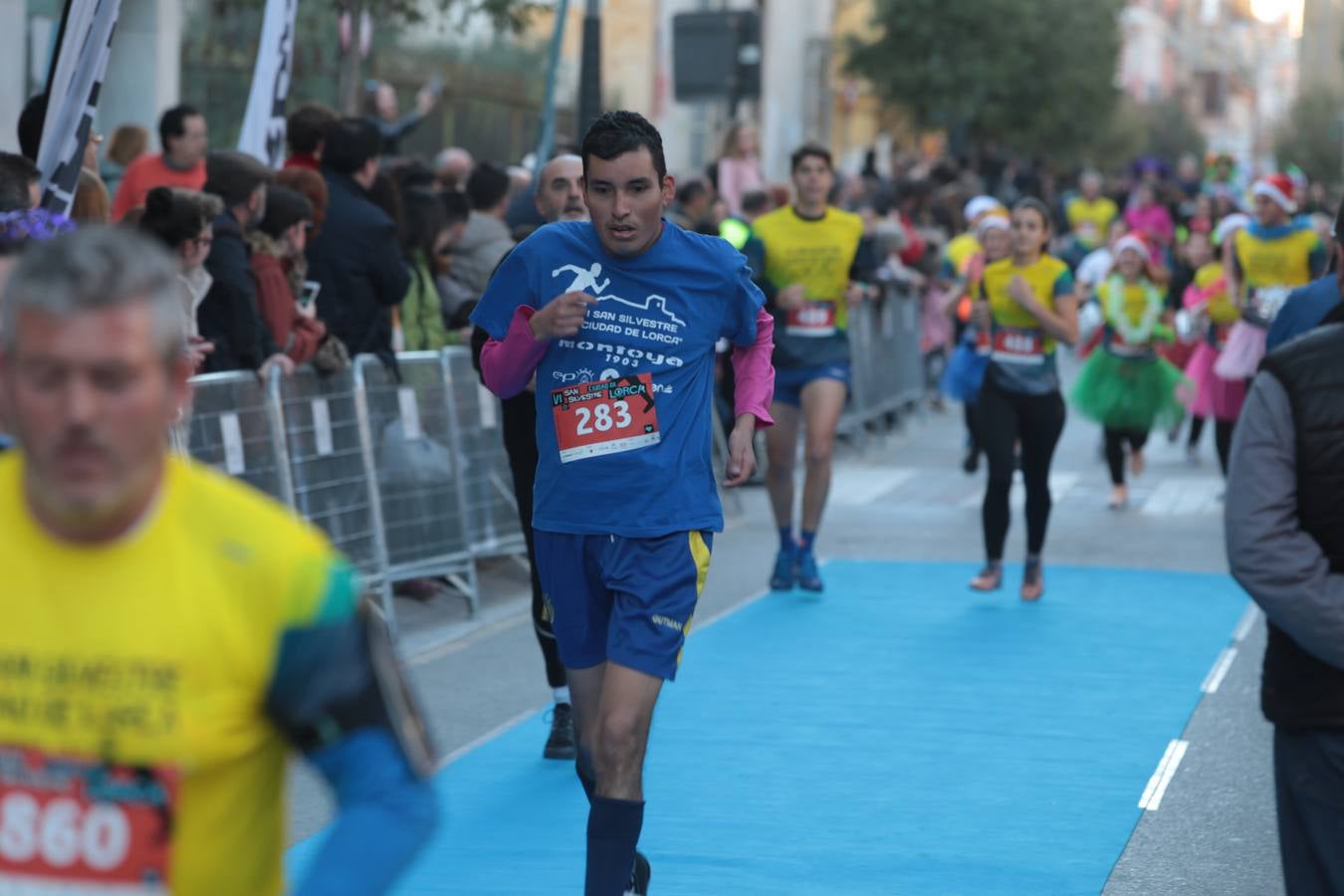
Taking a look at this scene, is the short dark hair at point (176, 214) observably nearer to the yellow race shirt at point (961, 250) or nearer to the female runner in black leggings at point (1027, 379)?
the female runner in black leggings at point (1027, 379)

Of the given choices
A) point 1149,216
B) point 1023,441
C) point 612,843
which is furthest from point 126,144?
point 1149,216

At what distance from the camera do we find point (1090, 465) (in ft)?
57.1

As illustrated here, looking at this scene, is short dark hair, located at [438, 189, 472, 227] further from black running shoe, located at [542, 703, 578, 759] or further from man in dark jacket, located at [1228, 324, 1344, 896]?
man in dark jacket, located at [1228, 324, 1344, 896]

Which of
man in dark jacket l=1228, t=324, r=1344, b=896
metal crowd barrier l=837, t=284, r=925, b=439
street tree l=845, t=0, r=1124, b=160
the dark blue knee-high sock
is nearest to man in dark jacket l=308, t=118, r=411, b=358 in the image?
the dark blue knee-high sock

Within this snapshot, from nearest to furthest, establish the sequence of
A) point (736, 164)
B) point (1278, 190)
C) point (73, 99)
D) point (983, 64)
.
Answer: point (73, 99) → point (1278, 190) → point (736, 164) → point (983, 64)

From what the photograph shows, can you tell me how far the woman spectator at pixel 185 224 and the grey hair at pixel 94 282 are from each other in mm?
5143

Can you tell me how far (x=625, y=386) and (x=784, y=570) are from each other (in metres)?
6.07

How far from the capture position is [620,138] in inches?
201

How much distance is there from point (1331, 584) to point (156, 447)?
2.05 m

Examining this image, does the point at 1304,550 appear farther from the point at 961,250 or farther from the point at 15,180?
the point at 961,250

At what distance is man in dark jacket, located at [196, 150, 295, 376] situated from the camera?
8.30 m

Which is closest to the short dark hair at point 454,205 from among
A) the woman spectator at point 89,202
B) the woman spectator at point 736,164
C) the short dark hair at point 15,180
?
the woman spectator at point 89,202

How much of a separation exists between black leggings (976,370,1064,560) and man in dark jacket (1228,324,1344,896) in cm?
701

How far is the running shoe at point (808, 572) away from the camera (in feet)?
36.3
